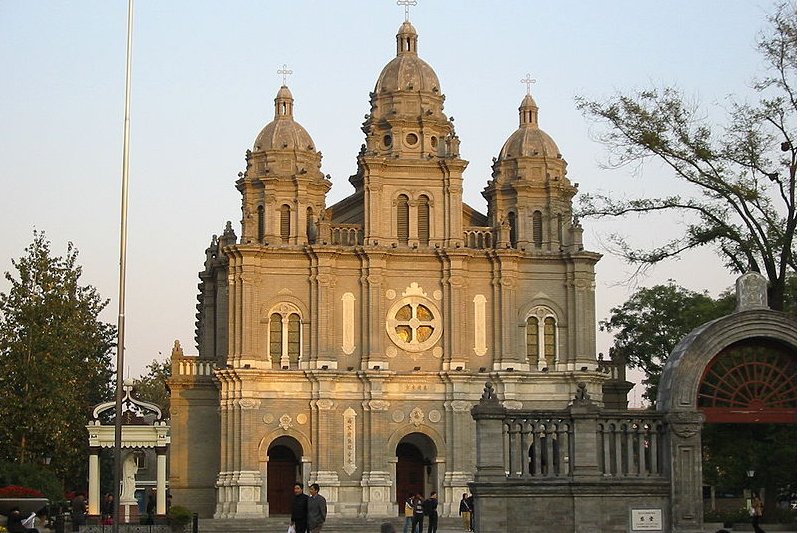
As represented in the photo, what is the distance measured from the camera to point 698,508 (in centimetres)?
3042

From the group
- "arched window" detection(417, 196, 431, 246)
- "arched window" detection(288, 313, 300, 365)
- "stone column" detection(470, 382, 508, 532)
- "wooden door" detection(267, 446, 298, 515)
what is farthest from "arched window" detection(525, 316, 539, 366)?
"stone column" detection(470, 382, 508, 532)

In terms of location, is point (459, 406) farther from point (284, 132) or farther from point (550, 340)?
point (284, 132)

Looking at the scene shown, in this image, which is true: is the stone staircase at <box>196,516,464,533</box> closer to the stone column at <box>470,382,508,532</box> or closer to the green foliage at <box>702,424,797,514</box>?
the green foliage at <box>702,424,797,514</box>

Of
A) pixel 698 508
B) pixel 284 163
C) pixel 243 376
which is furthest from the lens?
pixel 284 163

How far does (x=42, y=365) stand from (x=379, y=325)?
12781 millimetres

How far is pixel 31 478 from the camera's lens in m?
50.0

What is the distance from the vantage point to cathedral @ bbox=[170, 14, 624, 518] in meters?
56.4

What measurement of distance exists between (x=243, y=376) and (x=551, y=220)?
46.2 ft

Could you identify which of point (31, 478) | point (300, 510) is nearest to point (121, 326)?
point (300, 510)

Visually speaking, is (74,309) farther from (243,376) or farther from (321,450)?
(321,450)

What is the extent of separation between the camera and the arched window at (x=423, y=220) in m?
58.7

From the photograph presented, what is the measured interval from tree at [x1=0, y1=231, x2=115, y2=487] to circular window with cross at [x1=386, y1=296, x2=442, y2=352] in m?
12.2

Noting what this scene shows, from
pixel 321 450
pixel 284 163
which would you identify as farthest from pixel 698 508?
pixel 284 163

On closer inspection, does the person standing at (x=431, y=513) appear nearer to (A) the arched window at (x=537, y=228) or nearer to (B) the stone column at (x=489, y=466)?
(B) the stone column at (x=489, y=466)
